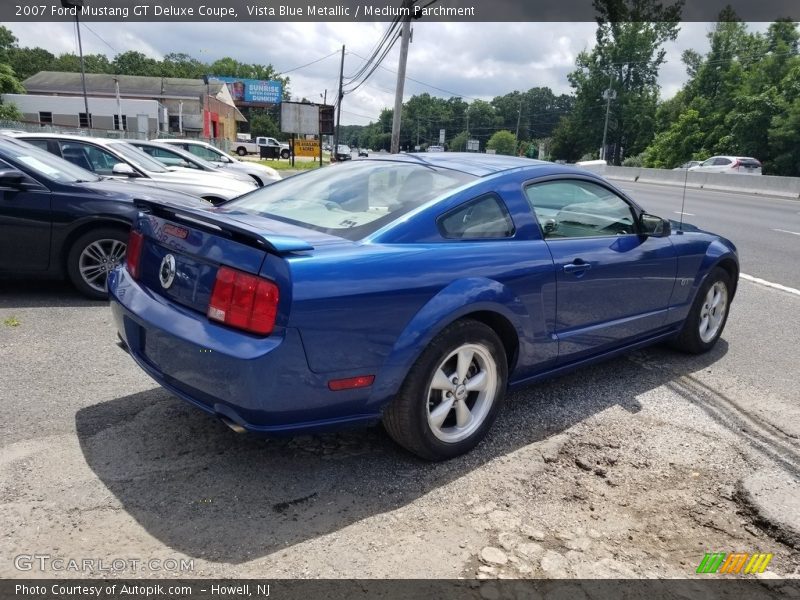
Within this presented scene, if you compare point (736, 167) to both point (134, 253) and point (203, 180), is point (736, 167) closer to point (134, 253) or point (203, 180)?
point (203, 180)

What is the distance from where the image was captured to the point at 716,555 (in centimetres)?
265

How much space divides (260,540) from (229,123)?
77042mm

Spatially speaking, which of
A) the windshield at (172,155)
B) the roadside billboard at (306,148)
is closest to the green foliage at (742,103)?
the roadside billboard at (306,148)

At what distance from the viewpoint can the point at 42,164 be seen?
5.95 m

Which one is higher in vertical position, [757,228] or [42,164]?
[42,164]

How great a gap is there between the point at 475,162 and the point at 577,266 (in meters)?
0.90

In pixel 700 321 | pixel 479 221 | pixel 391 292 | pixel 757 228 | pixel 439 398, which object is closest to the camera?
pixel 391 292

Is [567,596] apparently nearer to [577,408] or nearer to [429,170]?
[577,408]

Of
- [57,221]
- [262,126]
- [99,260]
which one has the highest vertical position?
[262,126]

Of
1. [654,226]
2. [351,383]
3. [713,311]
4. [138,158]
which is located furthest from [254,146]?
[351,383]

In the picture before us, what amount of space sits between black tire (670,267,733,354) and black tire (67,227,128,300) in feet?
16.2

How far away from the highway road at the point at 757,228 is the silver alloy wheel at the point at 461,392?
6419 millimetres

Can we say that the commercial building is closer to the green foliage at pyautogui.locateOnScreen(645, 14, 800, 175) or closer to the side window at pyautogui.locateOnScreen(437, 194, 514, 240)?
the green foliage at pyautogui.locateOnScreen(645, 14, 800, 175)

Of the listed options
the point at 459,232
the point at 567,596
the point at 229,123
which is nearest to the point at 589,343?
the point at 459,232
